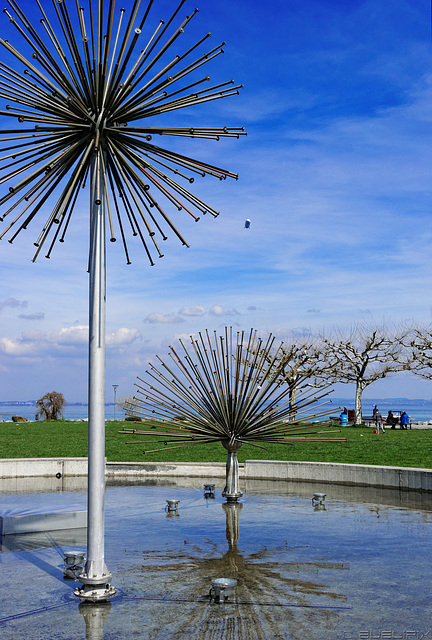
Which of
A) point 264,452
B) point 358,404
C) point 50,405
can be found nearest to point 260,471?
point 264,452

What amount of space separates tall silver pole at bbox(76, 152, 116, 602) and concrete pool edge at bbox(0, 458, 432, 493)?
8152mm

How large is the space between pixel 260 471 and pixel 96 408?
8.96m

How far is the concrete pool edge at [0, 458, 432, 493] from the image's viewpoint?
12647 millimetres

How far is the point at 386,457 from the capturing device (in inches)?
647

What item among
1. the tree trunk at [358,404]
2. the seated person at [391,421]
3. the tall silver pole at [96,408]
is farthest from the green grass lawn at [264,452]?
the tree trunk at [358,404]

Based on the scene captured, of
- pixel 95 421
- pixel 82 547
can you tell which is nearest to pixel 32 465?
pixel 82 547

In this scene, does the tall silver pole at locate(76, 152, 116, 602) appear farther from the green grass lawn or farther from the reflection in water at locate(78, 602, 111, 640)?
the green grass lawn

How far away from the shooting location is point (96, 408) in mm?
6031

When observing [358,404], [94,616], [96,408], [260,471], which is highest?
[358,404]

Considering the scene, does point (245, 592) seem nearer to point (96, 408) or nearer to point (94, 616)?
point (94, 616)

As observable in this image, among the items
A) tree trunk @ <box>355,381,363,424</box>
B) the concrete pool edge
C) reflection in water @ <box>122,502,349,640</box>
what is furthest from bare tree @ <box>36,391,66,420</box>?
reflection in water @ <box>122,502,349,640</box>

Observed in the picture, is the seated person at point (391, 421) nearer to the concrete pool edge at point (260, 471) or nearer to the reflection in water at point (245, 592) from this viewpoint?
the concrete pool edge at point (260, 471)

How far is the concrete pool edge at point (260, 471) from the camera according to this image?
41.5 ft

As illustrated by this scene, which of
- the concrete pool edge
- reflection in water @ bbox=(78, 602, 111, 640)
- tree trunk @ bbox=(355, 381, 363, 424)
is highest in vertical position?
tree trunk @ bbox=(355, 381, 363, 424)
